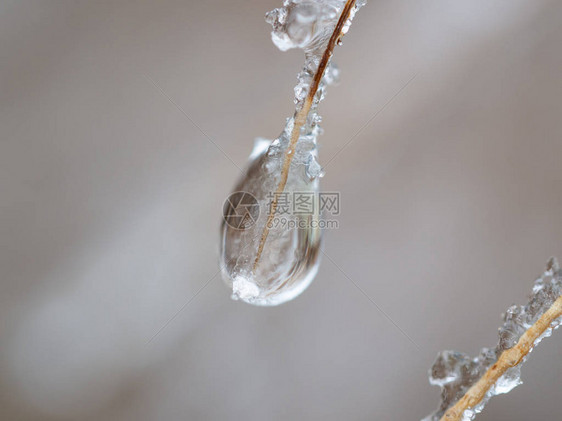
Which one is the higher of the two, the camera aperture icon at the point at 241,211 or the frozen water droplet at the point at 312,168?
the camera aperture icon at the point at 241,211

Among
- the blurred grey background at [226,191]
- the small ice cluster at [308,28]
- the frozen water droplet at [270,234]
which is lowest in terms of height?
the frozen water droplet at [270,234]

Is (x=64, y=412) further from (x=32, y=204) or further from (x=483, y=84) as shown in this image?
(x=483, y=84)

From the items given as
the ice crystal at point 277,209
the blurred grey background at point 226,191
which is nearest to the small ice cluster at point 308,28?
the ice crystal at point 277,209

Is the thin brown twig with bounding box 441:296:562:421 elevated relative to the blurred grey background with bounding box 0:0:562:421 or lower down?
lower down

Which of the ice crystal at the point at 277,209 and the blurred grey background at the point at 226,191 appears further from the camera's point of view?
the blurred grey background at the point at 226,191

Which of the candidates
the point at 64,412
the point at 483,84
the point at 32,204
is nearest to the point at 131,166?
the point at 32,204

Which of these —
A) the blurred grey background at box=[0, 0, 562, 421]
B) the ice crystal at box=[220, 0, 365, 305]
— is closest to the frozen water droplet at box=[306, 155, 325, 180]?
the ice crystal at box=[220, 0, 365, 305]

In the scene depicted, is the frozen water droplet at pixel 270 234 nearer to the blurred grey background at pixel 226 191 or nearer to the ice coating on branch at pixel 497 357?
the ice coating on branch at pixel 497 357

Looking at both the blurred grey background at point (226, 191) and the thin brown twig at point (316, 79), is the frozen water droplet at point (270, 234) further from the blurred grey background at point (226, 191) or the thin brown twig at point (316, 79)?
the blurred grey background at point (226, 191)

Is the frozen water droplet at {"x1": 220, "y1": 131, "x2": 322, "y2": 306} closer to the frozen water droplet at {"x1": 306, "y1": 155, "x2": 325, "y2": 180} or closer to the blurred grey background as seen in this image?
the frozen water droplet at {"x1": 306, "y1": 155, "x2": 325, "y2": 180}
